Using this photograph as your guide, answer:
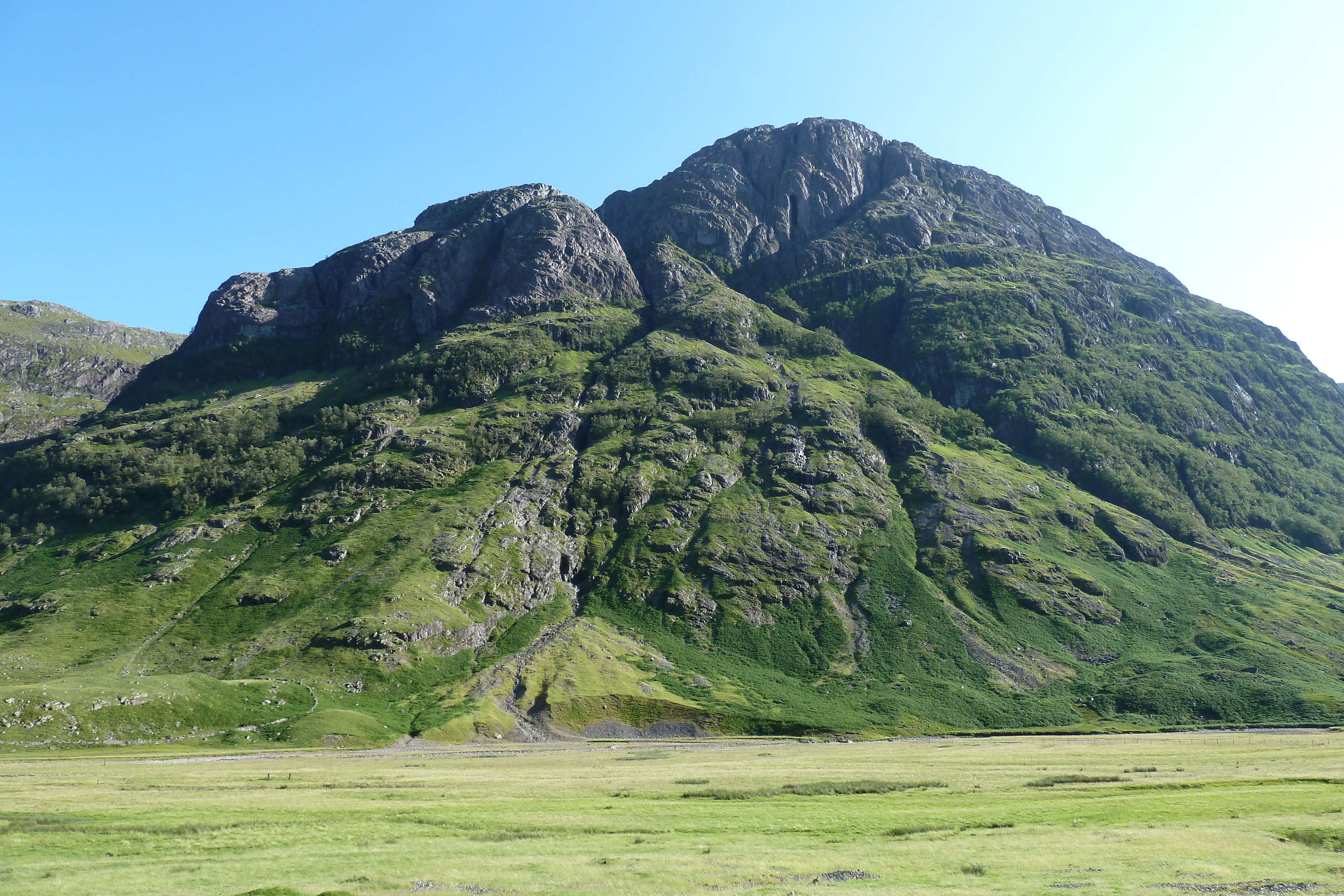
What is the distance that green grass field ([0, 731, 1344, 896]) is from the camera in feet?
109

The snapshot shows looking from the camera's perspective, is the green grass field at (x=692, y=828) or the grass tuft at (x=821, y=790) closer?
the green grass field at (x=692, y=828)

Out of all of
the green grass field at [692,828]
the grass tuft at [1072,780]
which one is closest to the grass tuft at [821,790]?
the green grass field at [692,828]

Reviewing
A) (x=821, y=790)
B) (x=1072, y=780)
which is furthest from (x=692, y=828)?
(x=1072, y=780)

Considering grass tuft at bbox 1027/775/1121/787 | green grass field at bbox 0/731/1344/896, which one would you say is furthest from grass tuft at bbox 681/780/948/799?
grass tuft at bbox 1027/775/1121/787

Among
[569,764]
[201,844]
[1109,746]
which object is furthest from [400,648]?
[1109,746]

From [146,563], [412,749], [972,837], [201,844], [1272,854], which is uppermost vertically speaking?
[1272,854]

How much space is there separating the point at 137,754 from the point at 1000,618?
196 meters

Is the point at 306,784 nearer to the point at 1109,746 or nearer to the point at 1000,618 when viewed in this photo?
the point at 1109,746

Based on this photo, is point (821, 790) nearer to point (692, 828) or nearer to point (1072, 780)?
point (692, 828)

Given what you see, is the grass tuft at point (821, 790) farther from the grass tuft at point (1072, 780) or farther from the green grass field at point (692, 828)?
the grass tuft at point (1072, 780)

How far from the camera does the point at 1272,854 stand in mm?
35875

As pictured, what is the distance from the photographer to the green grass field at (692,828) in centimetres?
3312

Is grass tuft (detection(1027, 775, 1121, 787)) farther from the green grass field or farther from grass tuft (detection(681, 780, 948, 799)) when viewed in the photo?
grass tuft (detection(681, 780, 948, 799))

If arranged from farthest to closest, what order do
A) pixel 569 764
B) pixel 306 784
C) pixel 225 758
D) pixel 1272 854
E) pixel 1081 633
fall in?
pixel 1081 633 < pixel 225 758 < pixel 569 764 < pixel 306 784 < pixel 1272 854
